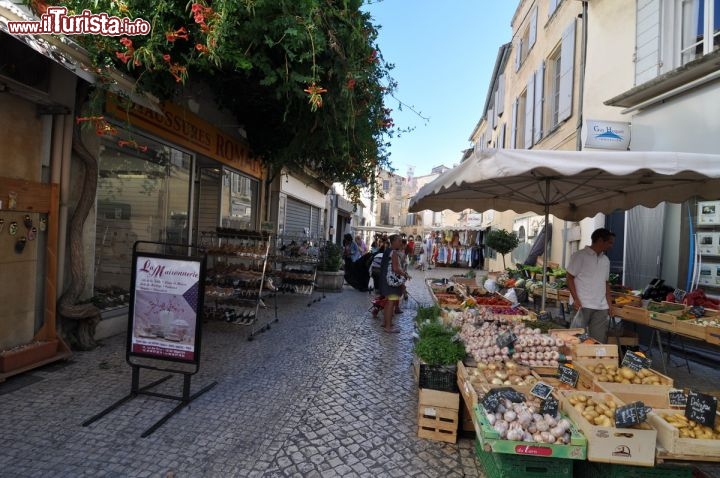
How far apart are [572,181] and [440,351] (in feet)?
8.71

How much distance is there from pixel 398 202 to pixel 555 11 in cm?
5268

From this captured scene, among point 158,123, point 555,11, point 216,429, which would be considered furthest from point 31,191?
point 555,11

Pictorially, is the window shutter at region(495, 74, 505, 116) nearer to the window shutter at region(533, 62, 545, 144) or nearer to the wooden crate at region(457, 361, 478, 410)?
the window shutter at region(533, 62, 545, 144)

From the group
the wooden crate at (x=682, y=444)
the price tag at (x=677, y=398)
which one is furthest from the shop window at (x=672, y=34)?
the wooden crate at (x=682, y=444)

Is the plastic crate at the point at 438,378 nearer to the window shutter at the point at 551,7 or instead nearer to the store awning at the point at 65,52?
the store awning at the point at 65,52

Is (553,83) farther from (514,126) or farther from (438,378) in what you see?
(438,378)

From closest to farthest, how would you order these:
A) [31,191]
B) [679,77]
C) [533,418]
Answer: [533,418], [31,191], [679,77]

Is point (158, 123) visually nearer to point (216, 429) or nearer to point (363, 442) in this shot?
point (216, 429)

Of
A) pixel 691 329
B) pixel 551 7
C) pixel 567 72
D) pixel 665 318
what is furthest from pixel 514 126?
pixel 691 329

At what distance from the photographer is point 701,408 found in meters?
2.58

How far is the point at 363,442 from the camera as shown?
3.44 meters

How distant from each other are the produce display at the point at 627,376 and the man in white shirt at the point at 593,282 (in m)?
1.67

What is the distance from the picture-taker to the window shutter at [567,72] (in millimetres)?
10781

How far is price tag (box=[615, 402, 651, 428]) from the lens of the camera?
2.41 m
